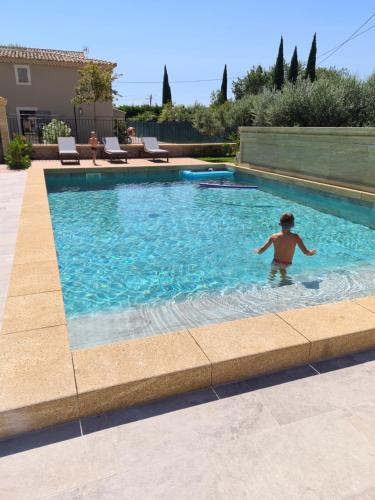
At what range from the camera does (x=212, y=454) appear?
89.1 inches

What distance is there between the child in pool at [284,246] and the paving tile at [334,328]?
6.28ft

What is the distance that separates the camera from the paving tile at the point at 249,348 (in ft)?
9.68

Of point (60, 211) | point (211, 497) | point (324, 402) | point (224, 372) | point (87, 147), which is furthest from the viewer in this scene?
point (87, 147)

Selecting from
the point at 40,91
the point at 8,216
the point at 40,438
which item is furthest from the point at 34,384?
the point at 40,91

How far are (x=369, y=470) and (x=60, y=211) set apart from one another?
32.4 feet

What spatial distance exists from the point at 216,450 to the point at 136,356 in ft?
3.14

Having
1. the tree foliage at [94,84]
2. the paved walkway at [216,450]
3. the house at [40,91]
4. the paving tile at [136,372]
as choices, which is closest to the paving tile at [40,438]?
the paved walkway at [216,450]

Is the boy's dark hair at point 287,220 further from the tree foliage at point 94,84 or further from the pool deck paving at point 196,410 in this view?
the tree foliage at point 94,84

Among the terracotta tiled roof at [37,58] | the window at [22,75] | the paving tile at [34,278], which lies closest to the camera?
the paving tile at [34,278]

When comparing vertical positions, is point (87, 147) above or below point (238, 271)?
above

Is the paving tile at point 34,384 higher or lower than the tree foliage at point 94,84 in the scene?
lower

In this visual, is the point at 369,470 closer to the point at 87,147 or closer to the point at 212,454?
the point at 212,454

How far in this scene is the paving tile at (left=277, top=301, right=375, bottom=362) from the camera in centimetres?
324

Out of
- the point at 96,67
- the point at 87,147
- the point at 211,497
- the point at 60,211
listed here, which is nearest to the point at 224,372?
the point at 211,497
